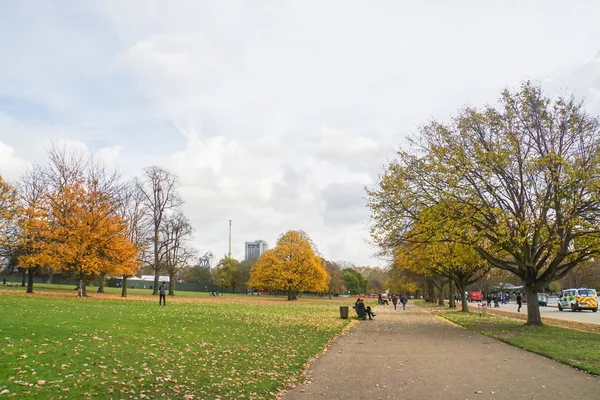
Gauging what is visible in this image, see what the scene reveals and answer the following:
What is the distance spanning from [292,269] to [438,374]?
55759 millimetres

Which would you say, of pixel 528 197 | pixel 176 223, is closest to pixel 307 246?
pixel 176 223

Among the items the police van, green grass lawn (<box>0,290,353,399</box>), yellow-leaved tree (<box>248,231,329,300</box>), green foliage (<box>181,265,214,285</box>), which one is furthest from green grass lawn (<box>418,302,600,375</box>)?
green foliage (<box>181,265,214,285</box>)

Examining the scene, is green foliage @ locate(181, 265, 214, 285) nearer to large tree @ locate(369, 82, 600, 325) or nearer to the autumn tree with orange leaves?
the autumn tree with orange leaves

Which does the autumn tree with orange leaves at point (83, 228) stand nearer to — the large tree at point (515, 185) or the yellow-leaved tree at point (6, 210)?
the yellow-leaved tree at point (6, 210)

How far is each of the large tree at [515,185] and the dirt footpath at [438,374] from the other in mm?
7716

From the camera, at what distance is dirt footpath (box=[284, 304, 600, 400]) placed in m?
8.18

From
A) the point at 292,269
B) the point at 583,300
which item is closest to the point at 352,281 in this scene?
the point at 292,269

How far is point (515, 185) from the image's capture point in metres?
22.0

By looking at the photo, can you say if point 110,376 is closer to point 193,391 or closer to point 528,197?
point 193,391

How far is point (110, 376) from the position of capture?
25.8 feet

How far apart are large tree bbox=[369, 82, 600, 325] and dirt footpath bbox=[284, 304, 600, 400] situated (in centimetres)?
772

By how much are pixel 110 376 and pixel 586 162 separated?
68.3 feet

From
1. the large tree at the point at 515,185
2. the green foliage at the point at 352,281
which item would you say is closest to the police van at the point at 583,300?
the large tree at the point at 515,185

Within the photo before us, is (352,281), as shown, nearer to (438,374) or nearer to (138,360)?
(438,374)
